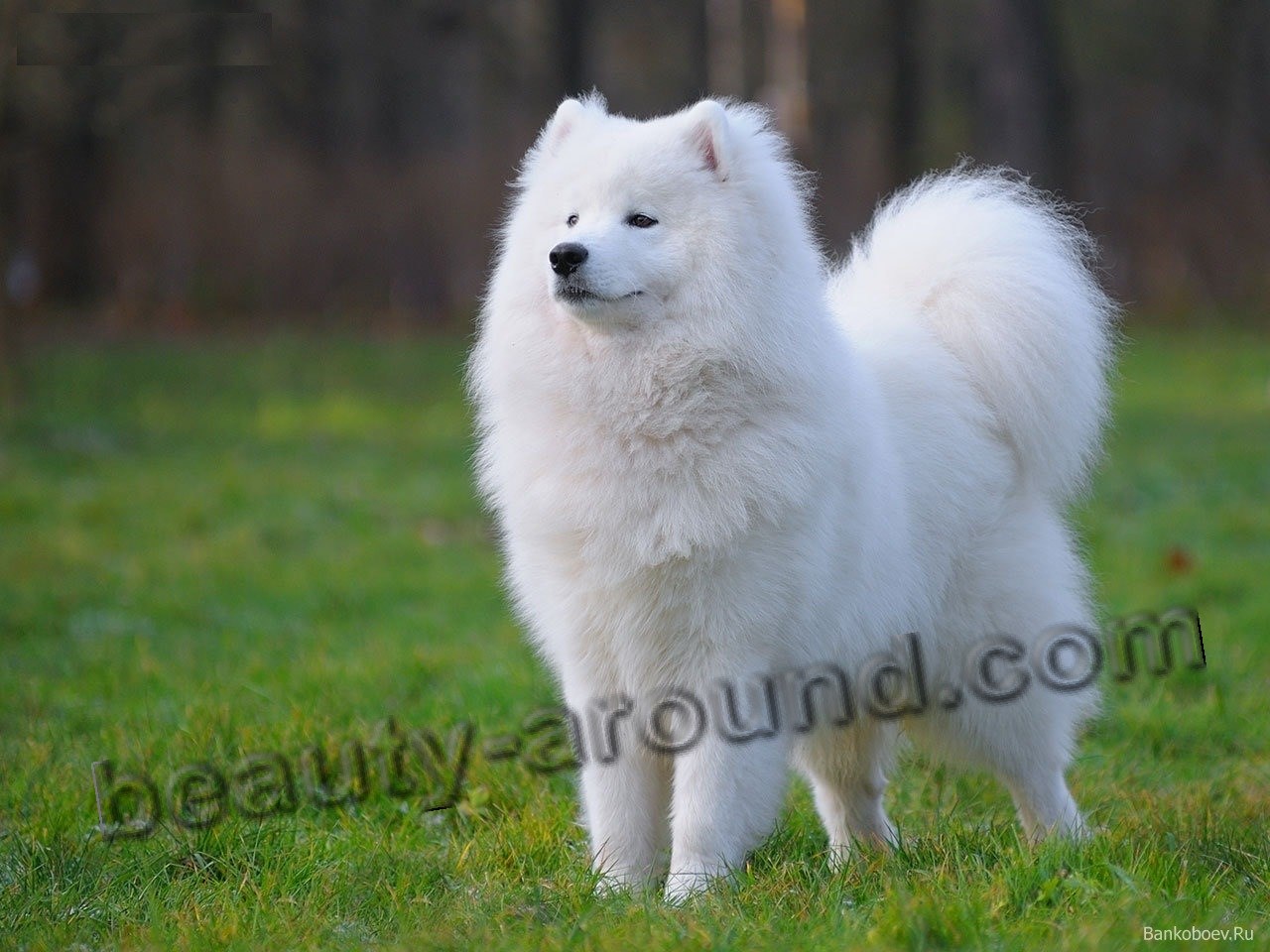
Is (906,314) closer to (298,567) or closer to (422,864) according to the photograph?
(422,864)

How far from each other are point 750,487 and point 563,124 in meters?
1.09

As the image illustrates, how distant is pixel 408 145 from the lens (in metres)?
20.3

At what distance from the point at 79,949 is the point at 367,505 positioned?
5.54m

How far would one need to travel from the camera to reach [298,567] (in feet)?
22.6

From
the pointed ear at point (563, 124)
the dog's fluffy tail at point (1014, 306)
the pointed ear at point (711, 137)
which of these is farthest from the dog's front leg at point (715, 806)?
the pointed ear at point (563, 124)

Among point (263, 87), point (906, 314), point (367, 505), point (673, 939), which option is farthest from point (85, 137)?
point (673, 939)

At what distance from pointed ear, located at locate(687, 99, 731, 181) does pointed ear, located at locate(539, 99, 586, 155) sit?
323mm

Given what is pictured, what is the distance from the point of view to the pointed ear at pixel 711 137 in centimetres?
318

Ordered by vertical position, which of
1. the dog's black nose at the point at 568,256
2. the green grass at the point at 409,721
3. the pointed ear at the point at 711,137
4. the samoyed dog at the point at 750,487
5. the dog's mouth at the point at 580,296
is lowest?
the green grass at the point at 409,721

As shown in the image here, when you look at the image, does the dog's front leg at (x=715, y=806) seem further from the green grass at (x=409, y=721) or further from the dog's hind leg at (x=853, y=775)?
the dog's hind leg at (x=853, y=775)

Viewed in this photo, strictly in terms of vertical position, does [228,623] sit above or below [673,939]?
below

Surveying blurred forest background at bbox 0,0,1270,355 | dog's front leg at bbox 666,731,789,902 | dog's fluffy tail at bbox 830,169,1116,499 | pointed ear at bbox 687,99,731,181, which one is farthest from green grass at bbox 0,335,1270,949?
blurred forest background at bbox 0,0,1270,355

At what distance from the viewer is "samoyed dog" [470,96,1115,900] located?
3.01 m

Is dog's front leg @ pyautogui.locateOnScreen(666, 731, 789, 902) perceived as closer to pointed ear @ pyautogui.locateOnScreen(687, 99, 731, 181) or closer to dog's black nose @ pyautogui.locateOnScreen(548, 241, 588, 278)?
dog's black nose @ pyautogui.locateOnScreen(548, 241, 588, 278)
